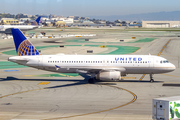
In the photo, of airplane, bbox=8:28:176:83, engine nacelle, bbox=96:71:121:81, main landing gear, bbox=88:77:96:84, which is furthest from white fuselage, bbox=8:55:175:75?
engine nacelle, bbox=96:71:121:81

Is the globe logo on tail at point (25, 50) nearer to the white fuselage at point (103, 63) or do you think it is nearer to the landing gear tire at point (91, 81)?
the white fuselage at point (103, 63)

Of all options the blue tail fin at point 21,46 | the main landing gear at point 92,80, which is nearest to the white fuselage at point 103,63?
the blue tail fin at point 21,46

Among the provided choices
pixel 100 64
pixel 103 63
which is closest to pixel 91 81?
pixel 100 64

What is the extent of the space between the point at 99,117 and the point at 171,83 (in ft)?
72.5

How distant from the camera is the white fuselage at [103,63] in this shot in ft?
154

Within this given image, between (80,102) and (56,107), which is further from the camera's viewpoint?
(80,102)

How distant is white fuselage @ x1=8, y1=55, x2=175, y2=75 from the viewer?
4697 cm

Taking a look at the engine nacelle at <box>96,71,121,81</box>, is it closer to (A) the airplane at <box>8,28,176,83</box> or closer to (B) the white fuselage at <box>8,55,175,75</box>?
(A) the airplane at <box>8,28,176,83</box>

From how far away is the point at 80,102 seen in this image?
3572cm

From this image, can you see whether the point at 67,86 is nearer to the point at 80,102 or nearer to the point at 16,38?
the point at 80,102

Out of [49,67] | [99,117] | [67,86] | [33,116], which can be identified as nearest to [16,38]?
[49,67]

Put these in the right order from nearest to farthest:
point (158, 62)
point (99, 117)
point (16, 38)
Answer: point (99, 117), point (158, 62), point (16, 38)

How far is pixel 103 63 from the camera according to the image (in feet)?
156

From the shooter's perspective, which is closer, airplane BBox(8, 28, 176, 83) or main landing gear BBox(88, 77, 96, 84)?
airplane BBox(8, 28, 176, 83)
